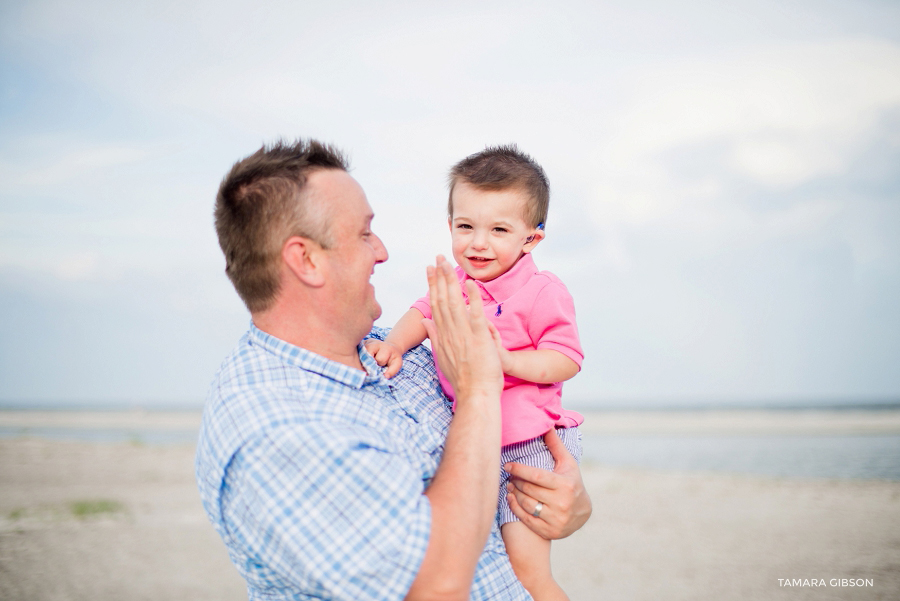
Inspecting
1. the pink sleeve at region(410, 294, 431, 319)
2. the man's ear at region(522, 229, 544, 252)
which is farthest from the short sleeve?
the man's ear at region(522, 229, 544, 252)

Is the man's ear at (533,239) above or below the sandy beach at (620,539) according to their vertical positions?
above

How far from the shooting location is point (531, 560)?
7.50 feet

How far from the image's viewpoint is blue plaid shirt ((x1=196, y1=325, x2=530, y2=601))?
4.90ft

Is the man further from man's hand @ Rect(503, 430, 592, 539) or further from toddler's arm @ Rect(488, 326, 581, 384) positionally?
toddler's arm @ Rect(488, 326, 581, 384)

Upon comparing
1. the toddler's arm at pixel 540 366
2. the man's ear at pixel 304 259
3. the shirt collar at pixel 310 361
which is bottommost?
the toddler's arm at pixel 540 366

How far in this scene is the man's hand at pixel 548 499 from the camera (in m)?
2.28

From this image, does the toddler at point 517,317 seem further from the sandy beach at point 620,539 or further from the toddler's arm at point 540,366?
the sandy beach at point 620,539

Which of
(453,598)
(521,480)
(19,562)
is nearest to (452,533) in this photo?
(453,598)

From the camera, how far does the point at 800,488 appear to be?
11.0 m

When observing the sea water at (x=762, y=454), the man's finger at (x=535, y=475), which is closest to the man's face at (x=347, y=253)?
the man's finger at (x=535, y=475)

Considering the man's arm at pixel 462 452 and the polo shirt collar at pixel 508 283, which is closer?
the man's arm at pixel 462 452

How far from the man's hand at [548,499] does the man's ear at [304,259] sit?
3.45 feet

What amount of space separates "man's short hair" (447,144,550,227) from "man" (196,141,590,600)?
2.20ft

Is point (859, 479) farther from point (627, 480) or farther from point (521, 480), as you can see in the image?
point (521, 480)
